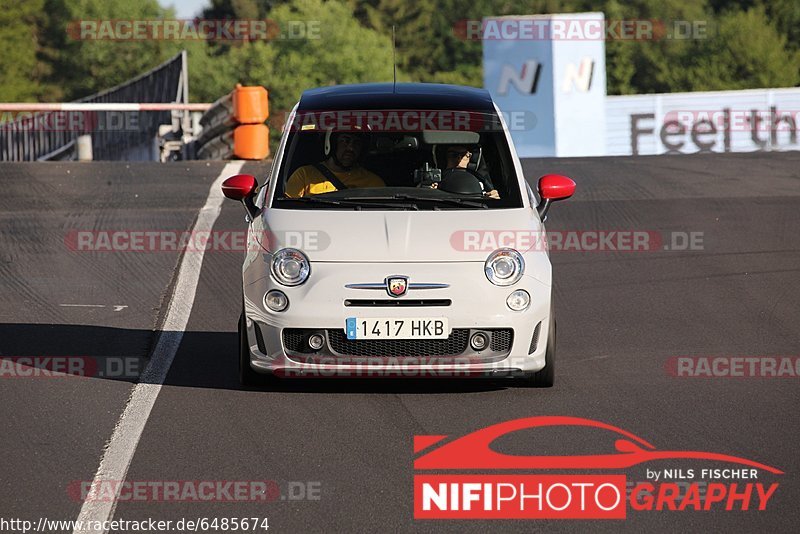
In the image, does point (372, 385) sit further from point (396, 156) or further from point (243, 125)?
point (243, 125)

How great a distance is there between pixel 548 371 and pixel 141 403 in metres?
2.29

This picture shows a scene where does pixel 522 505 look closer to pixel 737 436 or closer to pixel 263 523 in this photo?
pixel 263 523

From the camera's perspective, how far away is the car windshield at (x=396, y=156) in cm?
853

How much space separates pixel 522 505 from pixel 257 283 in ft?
8.21

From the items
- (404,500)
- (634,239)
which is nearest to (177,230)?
(634,239)

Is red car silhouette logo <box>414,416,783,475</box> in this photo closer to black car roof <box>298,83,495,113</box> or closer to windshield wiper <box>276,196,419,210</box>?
windshield wiper <box>276,196,419,210</box>

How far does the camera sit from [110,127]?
35.7 m

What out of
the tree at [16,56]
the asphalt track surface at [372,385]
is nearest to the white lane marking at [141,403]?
the asphalt track surface at [372,385]

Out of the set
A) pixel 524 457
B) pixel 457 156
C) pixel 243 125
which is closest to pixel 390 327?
pixel 524 457

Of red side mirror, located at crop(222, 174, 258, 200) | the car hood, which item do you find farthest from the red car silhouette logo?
red side mirror, located at crop(222, 174, 258, 200)

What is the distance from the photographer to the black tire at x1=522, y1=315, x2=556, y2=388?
312 inches

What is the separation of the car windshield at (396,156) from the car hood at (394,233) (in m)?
0.37

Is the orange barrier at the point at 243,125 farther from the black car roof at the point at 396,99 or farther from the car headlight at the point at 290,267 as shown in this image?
the car headlight at the point at 290,267

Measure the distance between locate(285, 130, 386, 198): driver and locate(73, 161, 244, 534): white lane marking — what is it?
4.68 ft
